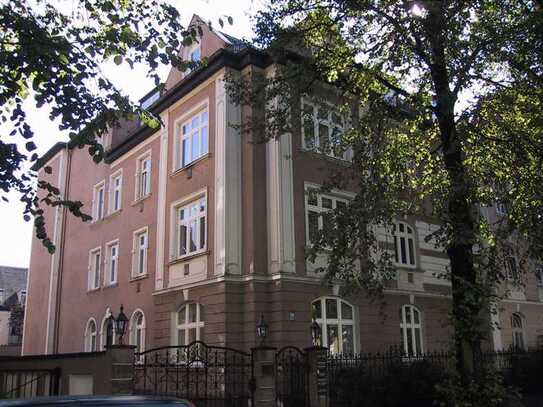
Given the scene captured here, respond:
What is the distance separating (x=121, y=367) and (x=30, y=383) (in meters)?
4.25

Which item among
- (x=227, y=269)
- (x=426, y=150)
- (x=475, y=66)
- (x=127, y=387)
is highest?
(x=475, y=66)

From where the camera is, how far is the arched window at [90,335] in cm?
2578

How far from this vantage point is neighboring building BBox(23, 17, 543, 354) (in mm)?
17281

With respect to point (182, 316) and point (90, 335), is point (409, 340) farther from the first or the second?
point (90, 335)

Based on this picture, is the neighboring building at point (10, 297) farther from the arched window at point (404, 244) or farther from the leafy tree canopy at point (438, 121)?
the leafy tree canopy at point (438, 121)

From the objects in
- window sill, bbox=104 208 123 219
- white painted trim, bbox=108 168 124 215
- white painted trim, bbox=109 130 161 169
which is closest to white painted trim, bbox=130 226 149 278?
window sill, bbox=104 208 123 219

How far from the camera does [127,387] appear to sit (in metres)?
11.0

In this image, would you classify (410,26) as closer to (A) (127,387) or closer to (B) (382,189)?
(B) (382,189)

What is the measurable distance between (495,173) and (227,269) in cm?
829

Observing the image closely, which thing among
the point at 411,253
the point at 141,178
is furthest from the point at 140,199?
the point at 411,253

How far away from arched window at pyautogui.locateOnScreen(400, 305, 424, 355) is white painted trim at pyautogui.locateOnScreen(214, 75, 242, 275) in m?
6.84

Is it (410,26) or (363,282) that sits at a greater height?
(410,26)

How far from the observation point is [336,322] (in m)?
18.3

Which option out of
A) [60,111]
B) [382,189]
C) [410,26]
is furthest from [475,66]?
[60,111]
